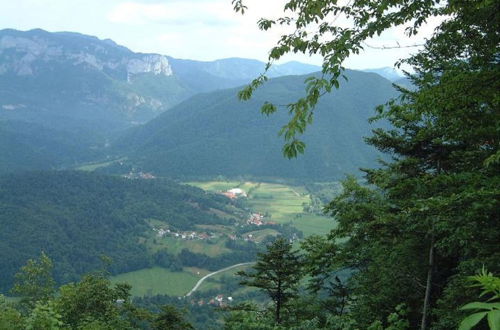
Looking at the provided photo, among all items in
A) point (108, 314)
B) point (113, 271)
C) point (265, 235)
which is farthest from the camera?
point (265, 235)

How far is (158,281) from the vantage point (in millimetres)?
101875

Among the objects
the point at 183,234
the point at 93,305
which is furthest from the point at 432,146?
the point at 183,234

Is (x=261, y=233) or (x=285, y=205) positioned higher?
(x=285, y=205)

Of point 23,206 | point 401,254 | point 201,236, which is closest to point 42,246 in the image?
point 23,206

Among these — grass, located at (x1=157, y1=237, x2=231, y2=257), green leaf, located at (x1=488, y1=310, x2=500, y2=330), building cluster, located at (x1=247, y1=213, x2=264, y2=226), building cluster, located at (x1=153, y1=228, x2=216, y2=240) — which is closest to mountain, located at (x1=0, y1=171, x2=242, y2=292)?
building cluster, located at (x1=153, y1=228, x2=216, y2=240)

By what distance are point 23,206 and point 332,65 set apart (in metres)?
157

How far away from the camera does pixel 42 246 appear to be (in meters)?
114

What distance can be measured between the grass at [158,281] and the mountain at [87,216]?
15.1 feet

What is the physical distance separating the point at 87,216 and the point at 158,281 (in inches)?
2202

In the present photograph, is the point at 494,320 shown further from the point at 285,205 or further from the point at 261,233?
the point at 285,205

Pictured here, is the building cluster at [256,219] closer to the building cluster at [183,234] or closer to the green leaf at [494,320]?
the building cluster at [183,234]

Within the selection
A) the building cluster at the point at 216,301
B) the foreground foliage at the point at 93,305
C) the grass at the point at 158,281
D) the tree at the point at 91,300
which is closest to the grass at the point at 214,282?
the grass at the point at 158,281

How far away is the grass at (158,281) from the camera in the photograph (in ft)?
308

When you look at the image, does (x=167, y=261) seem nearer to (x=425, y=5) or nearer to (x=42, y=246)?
(x=42, y=246)
